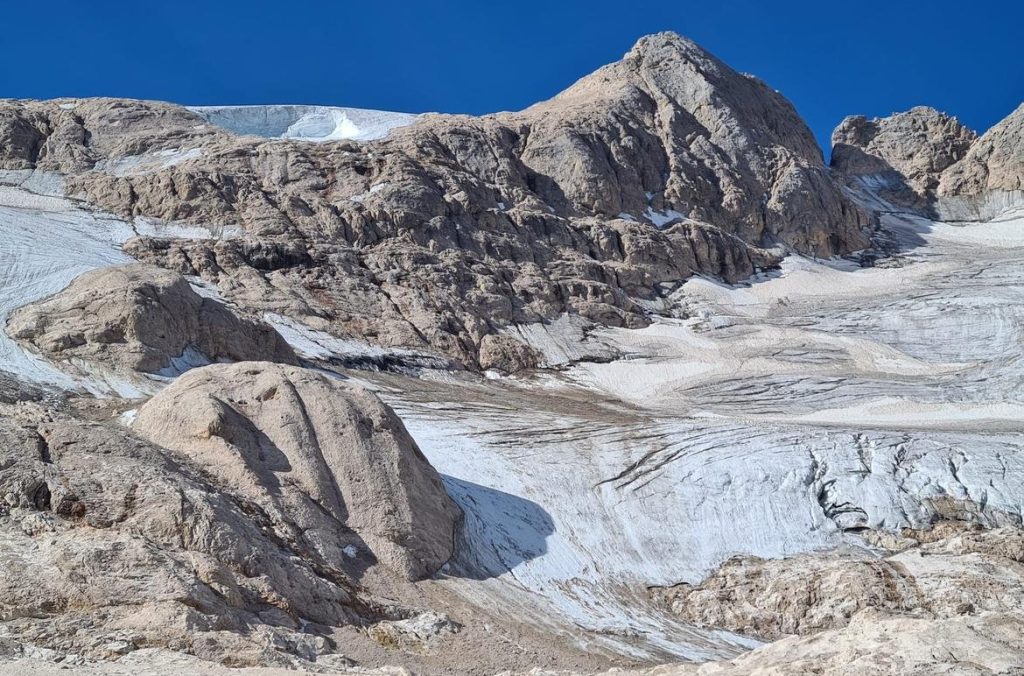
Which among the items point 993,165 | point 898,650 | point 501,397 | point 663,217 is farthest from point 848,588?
point 993,165

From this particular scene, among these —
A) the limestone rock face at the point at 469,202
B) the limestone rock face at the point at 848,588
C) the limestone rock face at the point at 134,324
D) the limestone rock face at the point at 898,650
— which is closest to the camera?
the limestone rock face at the point at 898,650

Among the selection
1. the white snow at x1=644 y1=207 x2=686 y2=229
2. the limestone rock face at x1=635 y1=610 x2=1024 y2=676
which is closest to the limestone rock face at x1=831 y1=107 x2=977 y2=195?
the white snow at x1=644 y1=207 x2=686 y2=229

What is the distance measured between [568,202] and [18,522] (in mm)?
47181

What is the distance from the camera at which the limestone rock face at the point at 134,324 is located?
28500 mm

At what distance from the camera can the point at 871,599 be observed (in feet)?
64.9

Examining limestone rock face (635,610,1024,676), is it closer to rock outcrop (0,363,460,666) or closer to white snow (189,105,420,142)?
rock outcrop (0,363,460,666)

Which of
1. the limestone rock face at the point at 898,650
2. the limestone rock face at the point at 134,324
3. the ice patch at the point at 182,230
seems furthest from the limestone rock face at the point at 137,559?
the ice patch at the point at 182,230

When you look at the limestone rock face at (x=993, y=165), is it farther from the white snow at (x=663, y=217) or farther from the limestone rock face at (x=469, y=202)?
the white snow at (x=663, y=217)

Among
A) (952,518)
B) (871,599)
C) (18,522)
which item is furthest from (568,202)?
(18,522)

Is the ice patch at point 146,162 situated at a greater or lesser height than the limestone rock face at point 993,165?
lesser

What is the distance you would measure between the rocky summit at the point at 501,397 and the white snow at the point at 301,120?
55 centimetres

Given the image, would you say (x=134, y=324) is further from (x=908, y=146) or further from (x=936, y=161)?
(x=908, y=146)

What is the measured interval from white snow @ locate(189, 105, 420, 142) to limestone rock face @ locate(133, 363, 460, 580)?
160ft

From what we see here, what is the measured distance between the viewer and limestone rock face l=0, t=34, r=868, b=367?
43312 mm
